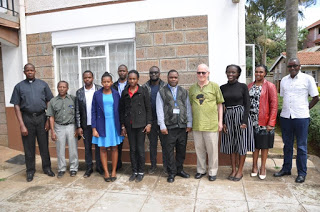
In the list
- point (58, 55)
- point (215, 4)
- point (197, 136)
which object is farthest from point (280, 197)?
point (58, 55)

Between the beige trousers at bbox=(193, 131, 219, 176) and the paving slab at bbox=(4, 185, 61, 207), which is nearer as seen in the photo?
the paving slab at bbox=(4, 185, 61, 207)

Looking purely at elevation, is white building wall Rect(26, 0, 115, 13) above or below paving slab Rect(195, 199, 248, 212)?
above

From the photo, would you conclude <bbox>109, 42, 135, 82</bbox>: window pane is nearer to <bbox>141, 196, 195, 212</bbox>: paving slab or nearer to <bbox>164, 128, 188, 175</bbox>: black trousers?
<bbox>164, 128, 188, 175</bbox>: black trousers

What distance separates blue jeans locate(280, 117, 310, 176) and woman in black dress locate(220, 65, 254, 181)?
0.64 metres

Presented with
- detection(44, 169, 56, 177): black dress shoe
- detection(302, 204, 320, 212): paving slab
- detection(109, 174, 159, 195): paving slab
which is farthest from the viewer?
detection(44, 169, 56, 177): black dress shoe

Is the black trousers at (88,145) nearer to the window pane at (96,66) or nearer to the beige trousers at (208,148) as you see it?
the window pane at (96,66)

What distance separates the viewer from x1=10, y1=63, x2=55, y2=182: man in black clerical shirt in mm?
4262

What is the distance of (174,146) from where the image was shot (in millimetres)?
4172

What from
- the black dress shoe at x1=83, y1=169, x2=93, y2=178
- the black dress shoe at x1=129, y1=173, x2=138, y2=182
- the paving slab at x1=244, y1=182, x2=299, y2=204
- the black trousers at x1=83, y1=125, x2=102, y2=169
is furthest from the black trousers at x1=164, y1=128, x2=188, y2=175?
the black dress shoe at x1=83, y1=169, x2=93, y2=178

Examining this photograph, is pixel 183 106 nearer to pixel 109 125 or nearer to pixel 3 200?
pixel 109 125

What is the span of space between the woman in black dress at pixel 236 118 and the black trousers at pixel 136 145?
1364 millimetres

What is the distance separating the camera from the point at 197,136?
13.6ft

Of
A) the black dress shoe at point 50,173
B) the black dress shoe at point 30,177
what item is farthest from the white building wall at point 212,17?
the black dress shoe at point 30,177

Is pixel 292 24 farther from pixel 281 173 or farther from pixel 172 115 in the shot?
pixel 172 115
